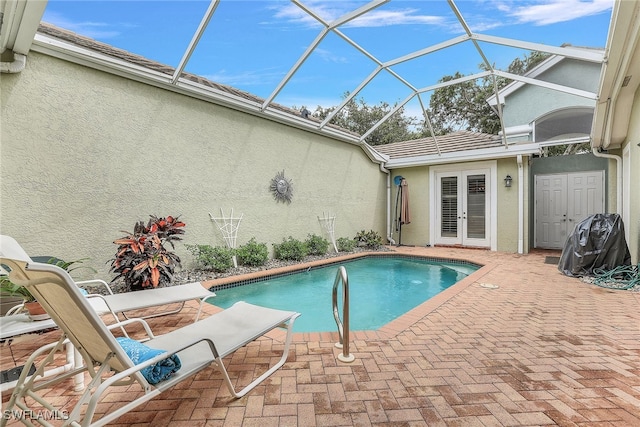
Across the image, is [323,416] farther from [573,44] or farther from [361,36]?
[573,44]

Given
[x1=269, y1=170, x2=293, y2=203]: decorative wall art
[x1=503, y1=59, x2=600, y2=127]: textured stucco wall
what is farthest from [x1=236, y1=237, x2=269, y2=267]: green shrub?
[x1=503, y1=59, x2=600, y2=127]: textured stucco wall

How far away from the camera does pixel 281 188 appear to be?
7902mm

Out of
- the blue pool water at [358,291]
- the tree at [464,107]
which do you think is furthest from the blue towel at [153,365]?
the tree at [464,107]

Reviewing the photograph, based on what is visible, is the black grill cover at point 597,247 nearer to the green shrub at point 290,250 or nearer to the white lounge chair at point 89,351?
the green shrub at point 290,250

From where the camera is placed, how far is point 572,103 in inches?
406

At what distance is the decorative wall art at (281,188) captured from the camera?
307 inches

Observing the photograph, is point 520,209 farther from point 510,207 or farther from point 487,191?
point 487,191

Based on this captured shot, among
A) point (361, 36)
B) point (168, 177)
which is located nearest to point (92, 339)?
point (168, 177)

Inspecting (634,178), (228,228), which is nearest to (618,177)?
(634,178)

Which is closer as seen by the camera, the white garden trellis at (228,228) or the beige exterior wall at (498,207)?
the white garden trellis at (228,228)

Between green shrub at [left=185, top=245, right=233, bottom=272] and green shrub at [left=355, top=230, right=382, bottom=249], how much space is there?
4976 millimetres

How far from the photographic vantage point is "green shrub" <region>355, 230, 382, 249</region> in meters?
10.1

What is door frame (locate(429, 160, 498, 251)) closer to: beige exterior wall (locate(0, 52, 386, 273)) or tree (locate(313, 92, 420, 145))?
beige exterior wall (locate(0, 52, 386, 273))

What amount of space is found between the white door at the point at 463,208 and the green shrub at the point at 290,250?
5244 millimetres
